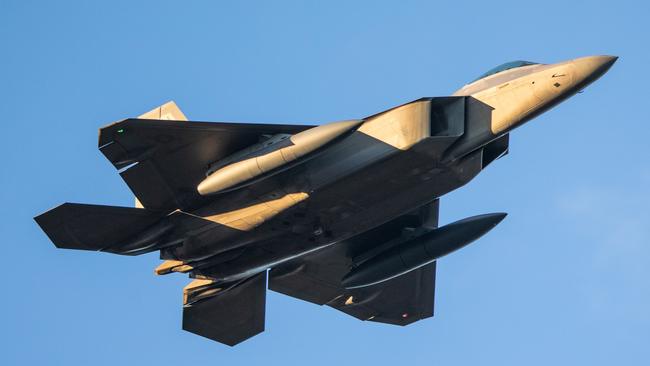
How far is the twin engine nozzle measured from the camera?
3020cm

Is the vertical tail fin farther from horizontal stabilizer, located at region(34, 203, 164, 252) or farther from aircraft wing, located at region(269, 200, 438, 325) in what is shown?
aircraft wing, located at region(269, 200, 438, 325)

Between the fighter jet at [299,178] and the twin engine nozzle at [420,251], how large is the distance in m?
0.03

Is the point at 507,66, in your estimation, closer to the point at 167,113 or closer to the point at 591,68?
the point at 591,68

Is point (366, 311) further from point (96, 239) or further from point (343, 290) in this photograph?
point (96, 239)

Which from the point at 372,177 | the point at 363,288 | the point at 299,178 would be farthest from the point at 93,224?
the point at 363,288

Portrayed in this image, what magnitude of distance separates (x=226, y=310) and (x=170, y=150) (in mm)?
7410

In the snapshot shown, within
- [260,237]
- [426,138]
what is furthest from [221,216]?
[426,138]

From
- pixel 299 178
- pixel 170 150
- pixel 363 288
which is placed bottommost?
pixel 363 288

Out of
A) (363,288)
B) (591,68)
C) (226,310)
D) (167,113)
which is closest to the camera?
(591,68)

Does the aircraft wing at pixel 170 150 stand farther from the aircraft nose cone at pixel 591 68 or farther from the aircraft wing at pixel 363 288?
the aircraft nose cone at pixel 591 68

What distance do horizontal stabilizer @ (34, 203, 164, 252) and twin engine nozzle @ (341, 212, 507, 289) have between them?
6.93 metres

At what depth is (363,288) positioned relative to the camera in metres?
35.8

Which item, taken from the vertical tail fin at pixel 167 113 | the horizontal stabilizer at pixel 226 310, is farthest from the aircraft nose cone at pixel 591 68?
the horizontal stabilizer at pixel 226 310

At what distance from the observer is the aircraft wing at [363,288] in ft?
108
